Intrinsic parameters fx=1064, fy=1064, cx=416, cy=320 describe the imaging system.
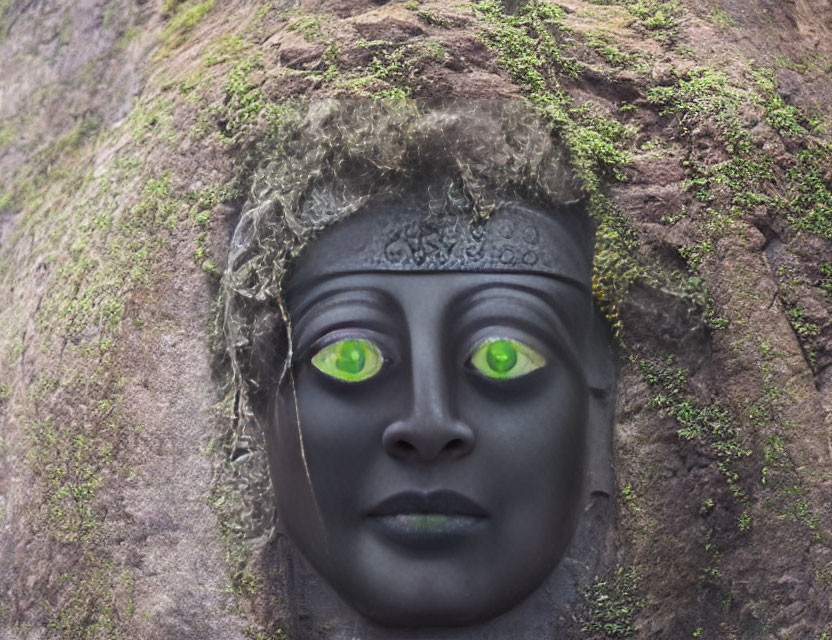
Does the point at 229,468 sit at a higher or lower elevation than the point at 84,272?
lower

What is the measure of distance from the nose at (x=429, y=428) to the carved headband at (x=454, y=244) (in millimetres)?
325

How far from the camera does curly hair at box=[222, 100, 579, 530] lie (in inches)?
123

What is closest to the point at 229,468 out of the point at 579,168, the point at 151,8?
the point at 579,168

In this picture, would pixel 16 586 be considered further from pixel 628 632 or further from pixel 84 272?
pixel 628 632

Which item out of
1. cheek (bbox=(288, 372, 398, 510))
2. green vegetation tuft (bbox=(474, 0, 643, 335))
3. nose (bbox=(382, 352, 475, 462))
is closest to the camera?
nose (bbox=(382, 352, 475, 462))

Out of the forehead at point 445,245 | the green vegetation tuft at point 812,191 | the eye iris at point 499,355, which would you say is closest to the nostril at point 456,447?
the eye iris at point 499,355

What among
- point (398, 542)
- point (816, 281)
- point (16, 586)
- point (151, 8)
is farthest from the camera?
point (151, 8)

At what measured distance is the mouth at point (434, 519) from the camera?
2.91 m

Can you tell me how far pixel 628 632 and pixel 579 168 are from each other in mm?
1353

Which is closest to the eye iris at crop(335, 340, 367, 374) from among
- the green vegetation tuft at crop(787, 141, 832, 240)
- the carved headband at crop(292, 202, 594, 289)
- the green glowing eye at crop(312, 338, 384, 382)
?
the green glowing eye at crop(312, 338, 384, 382)

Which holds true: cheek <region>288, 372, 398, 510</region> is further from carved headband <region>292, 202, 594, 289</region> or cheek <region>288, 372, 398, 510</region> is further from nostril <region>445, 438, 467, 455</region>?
carved headband <region>292, 202, 594, 289</region>

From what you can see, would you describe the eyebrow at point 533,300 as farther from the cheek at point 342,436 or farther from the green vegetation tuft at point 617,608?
the green vegetation tuft at point 617,608

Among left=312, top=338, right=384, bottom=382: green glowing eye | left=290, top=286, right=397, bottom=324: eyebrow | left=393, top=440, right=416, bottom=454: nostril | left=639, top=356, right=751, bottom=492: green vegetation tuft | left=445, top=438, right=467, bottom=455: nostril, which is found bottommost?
left=639, top=356, right=751, bottom=492: green vegetation tuft

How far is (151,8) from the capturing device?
4359 millimetres
